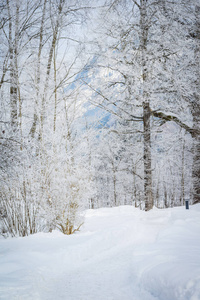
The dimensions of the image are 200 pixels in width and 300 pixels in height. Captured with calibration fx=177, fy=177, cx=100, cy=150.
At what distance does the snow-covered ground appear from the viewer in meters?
1.81

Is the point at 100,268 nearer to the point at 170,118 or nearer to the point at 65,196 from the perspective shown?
the point at 65,196

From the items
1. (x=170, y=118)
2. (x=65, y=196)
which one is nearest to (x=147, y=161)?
(x=170, y=118)

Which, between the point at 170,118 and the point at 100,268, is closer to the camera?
the point at 100,268

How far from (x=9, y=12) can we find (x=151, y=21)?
5.17 m

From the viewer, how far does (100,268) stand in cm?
268

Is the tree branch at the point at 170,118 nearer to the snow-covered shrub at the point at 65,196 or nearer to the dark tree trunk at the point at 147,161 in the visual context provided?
the dark tree trunk at the point at 147,161

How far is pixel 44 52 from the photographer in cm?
612

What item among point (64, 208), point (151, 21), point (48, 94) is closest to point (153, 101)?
point (151, 21)

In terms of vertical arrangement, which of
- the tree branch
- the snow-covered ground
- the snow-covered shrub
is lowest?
the snow-covered ground

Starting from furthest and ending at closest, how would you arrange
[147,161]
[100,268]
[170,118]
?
[170,118]
[147,161]
[100,268]

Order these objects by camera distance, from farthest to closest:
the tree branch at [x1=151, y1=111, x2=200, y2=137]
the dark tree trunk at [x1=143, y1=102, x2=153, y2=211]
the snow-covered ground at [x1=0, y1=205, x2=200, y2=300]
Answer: the tree branch at [x1=151, y1=111, x2=200, y2=137] < the dark tree trunk at [x1=143, y1=102, x2=153, y2=211] < the snow-covered ground at [x1=0, y1=205, x2=200, y2=300]

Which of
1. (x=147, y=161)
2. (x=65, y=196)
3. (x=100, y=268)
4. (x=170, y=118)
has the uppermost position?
(x=170, y=118)

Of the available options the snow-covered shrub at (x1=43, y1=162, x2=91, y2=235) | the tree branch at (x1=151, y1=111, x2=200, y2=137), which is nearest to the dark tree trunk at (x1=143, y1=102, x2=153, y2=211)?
the tree branch at (x1=151, y1=111, x2=200, y2=137)

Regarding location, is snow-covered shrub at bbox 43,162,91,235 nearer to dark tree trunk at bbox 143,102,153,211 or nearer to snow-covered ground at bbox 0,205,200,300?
snow-covered ground at bbox 0,205,200,300
